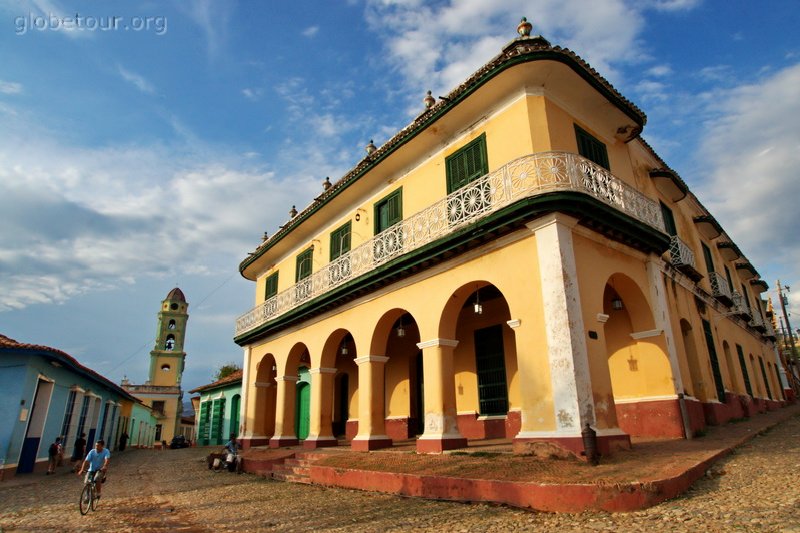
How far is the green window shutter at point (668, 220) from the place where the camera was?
13573 mm

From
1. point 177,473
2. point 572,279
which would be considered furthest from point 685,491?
point 177,473

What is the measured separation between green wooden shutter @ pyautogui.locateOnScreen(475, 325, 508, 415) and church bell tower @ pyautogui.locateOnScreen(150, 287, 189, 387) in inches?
1659

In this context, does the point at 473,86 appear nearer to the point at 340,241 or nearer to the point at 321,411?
the point at 340,241

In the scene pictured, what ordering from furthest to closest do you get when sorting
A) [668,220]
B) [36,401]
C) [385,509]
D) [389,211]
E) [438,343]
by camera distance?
[36,401] → [668,220] → [389,211] → [438,343] → [385,509]

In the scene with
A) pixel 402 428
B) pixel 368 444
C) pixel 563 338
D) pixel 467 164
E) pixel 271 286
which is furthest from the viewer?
pixel 271 286

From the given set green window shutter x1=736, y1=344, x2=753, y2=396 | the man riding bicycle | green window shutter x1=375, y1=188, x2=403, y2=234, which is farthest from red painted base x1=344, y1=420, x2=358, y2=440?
green window shutter x1=736, y1=344, x2=753, y2=396

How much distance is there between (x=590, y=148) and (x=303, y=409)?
14.9 meters

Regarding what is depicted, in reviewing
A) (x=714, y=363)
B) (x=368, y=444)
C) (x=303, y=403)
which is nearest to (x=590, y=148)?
(x=714, y=363)

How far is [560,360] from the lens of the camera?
7754 millimetres

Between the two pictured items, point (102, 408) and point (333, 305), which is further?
point (102, 408)

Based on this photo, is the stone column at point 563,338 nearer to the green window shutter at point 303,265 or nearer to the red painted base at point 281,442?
the red painted base at point 281,442

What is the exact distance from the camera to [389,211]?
1316 centimetres

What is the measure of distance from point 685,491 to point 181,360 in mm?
48698

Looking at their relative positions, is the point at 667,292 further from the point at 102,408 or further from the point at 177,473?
the point at 102,408
